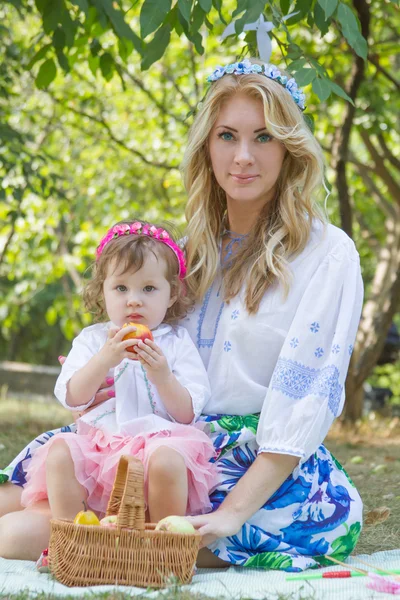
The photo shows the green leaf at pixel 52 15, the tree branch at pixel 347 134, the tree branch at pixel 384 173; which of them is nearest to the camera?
the green leaf at pixel 52 15

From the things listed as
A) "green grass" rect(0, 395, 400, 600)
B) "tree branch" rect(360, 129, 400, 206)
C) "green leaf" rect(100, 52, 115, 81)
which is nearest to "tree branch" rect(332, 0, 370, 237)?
"tree branch" rect(360, 129, 400, 206)

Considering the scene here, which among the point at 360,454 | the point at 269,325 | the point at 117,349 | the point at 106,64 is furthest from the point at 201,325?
the point at 360,454

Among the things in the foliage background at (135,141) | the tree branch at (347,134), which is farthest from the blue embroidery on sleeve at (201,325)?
the tree branch at (347,134)

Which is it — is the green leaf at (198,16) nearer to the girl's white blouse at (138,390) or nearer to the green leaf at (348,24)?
the green leaf at (348,24)

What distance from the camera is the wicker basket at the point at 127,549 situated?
2.05 meters

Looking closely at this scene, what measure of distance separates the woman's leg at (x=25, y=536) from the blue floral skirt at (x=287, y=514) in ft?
1.68

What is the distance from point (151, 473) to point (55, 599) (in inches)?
17.3

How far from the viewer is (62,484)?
238cm

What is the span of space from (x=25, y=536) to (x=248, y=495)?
678 millimetres

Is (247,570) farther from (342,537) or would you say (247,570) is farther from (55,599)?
(55,599)

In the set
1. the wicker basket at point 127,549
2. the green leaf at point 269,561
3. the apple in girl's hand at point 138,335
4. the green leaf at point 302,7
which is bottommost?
the green leaf at point 269,561

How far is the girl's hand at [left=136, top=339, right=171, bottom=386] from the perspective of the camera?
235cm

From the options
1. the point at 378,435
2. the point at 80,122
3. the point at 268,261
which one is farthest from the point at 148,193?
the point at 268,261

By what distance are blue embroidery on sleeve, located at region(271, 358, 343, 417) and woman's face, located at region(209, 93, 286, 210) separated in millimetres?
589
